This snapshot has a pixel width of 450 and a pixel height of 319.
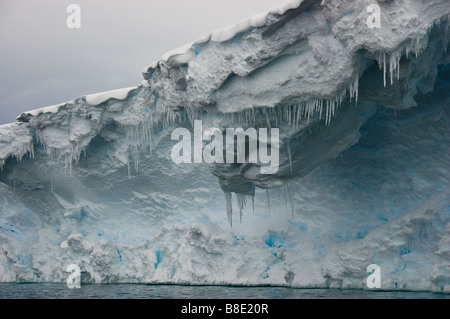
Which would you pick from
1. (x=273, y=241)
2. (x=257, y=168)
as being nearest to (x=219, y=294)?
(x=257, y=168)

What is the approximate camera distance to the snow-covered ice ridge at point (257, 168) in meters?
8.77

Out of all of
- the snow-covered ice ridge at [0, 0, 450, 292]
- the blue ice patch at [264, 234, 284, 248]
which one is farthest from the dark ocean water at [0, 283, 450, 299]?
the blue ice patch at [264, 234, 284, 248]

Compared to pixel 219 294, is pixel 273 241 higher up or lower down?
higher up

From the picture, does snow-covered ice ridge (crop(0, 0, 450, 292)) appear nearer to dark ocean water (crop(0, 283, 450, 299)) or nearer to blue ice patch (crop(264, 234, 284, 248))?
blue ice patch (crop(264, 234, 284, 248))

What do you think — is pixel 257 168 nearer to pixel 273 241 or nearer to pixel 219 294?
pixel 219 294

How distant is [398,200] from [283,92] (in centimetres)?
424

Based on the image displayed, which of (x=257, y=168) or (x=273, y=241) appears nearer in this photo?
(x=257, y=168)

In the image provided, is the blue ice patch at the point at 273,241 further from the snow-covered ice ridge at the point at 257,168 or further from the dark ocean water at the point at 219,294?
the dark ocean water at the point at 219,294

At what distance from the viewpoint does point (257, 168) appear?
10.5 meters

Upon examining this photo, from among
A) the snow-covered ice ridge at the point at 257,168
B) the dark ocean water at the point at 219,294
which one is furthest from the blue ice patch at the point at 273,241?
the dark ocean water at the point at 219,294

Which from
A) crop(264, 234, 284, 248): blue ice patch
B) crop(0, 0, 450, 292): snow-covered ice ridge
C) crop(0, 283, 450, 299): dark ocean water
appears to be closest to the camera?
crop(0, 0, 450, 292): snow-covered ice ridge

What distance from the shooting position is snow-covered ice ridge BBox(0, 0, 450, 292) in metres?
8.77

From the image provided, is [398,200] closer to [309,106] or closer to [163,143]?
[309,106]

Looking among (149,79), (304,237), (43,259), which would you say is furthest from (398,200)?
(43,259)
